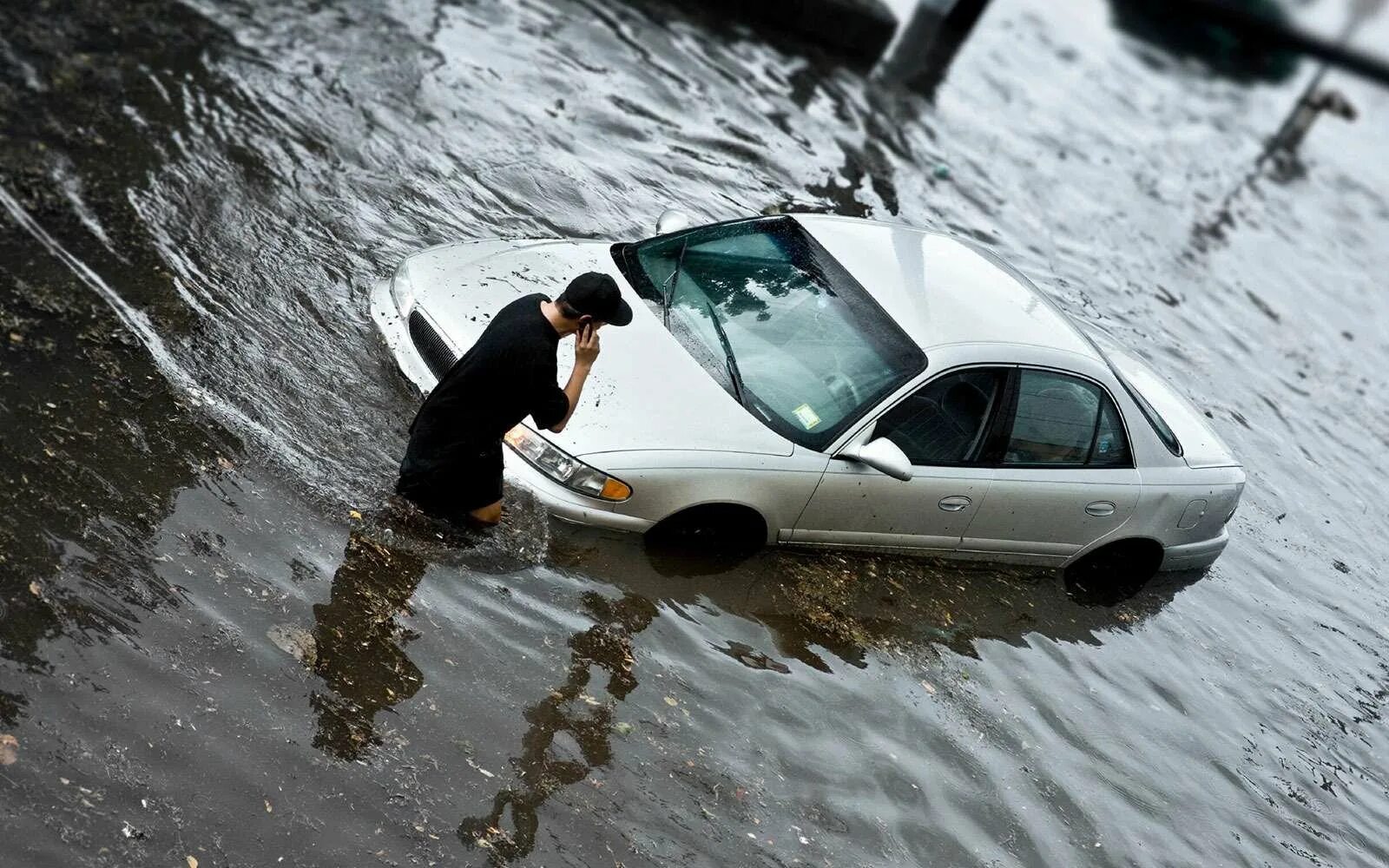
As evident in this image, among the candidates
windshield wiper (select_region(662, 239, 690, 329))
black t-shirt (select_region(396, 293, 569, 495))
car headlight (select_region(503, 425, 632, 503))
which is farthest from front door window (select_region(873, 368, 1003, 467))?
black t-shirt (select_region(396, 293, 569, 495))

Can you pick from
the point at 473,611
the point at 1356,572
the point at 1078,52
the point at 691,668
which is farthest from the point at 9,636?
the point at 1078,52

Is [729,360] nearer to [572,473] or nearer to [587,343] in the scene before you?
[572,473]

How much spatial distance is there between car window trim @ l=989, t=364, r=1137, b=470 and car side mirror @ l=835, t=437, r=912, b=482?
2.75ft

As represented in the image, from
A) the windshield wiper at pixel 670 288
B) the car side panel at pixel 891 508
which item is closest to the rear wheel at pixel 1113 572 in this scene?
the car side panel at pixel 891 508

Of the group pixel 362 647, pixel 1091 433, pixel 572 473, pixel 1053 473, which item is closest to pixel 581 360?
pixel 572 473

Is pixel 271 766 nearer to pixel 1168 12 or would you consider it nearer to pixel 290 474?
pixel 290 474

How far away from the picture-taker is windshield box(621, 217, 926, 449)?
6.29 metres

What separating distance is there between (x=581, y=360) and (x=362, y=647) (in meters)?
1.49

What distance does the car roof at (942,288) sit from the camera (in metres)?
6.65

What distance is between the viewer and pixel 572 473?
230 inches

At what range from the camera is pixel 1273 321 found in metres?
13.3

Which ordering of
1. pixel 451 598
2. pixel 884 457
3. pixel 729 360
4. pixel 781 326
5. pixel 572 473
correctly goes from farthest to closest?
pixel 781 326 → pixel 729 360 → pixel 884 457 → pixel 572 473 → pixel 451 598

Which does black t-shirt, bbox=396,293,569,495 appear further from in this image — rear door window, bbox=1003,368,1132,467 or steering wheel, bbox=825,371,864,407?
rear door window, bbox=1003,368,1132,467

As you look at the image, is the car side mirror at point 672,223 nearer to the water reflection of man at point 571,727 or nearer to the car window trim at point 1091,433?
the car window trim at point 1091,433
